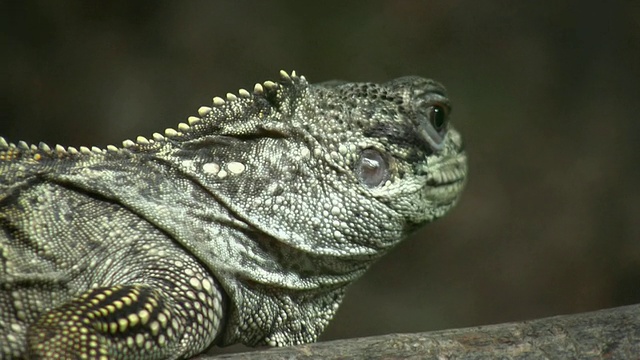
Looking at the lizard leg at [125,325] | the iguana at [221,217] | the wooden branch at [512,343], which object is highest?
the iguana at [221,217]

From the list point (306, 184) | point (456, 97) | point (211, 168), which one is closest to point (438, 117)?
point (306, 184)

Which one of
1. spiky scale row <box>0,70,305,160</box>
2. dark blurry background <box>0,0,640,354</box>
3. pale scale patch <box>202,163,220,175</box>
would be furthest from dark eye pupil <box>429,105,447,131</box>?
dark blurry background <box>0,0,640,354</box>

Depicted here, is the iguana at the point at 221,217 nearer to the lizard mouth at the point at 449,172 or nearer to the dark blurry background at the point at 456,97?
the lizard mouth at the point at 449,172

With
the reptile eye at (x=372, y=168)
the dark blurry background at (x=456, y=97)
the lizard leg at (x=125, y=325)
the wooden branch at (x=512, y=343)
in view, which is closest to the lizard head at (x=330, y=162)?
the reptile eye at (x=372, y=168)

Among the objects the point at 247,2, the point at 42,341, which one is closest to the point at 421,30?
the point at 247,2

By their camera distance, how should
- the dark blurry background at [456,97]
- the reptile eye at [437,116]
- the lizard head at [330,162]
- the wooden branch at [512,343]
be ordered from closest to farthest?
the wooden branch at [512,343] < the lizard head at [330,162] < the reptile eye at [437,116] < the dark blurry background at [456,97]

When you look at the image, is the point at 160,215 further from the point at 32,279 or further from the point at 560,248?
the point at 560,248

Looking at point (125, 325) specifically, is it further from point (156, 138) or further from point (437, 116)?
point (437, 116)
